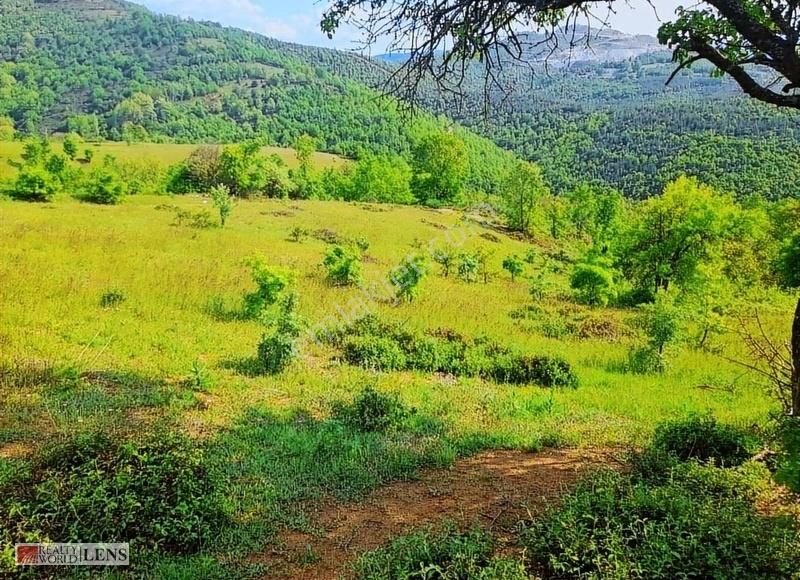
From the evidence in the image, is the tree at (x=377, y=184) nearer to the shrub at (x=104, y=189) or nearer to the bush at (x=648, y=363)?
the shrub at (x=104, y=189)

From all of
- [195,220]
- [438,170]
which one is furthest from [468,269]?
[438,170]

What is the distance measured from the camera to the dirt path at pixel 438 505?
423 centimetres

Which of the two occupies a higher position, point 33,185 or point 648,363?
point 33,185

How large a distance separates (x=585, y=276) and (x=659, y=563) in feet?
68.4

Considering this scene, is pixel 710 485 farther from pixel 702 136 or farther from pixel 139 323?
pixel 702 136

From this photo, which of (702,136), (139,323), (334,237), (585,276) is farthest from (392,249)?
(702,136)

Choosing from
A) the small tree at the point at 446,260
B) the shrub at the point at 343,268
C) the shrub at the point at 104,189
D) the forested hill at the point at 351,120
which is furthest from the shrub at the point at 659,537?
the forested hill at the point at 351,120

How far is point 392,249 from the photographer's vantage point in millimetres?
32469

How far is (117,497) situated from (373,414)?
349 centimetres

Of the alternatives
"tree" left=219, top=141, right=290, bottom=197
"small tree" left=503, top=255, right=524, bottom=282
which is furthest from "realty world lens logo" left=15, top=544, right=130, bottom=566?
"tree" left=219, top=141, right=290, bottom=197

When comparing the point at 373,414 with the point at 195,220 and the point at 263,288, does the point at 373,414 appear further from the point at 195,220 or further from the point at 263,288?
the point at 195,220

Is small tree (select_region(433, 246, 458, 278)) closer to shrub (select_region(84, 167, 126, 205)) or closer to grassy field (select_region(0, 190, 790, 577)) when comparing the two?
grassy field (select_region(0, 190, 790, 577))

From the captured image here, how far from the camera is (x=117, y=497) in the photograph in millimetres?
4277

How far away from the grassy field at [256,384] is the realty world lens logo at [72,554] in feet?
1.41
